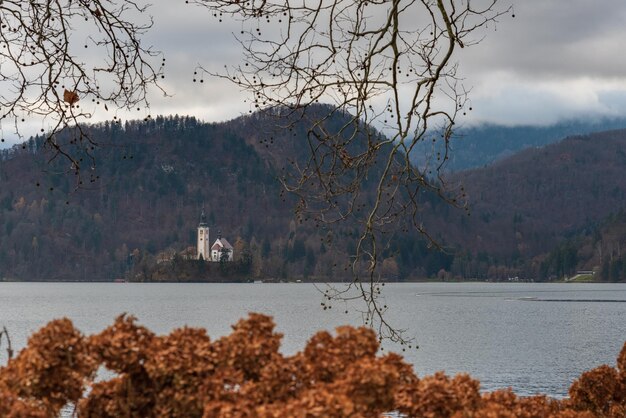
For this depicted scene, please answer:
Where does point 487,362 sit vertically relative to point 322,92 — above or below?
below

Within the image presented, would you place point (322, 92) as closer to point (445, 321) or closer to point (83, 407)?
point (83, 407)

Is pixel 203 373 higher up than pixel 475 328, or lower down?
higher up

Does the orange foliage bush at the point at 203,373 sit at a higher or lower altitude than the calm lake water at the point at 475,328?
higher

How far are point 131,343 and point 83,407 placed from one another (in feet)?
1.81

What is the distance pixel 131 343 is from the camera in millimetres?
5152

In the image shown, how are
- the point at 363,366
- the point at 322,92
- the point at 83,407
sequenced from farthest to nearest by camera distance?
the point at 322,92 → the point at 83,407 → the point at 363,366

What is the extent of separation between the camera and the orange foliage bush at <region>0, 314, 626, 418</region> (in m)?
4.79

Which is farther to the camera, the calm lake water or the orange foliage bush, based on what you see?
the calm lake water

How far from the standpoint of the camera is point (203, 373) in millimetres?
5004

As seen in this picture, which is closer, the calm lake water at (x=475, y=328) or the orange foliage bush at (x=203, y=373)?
the orange foliage bush at (x=203, y=373)

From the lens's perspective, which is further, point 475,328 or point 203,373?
point 475,328

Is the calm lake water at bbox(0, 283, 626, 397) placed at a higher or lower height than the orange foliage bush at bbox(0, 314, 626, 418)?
lower

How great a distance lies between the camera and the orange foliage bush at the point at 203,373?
479 cm

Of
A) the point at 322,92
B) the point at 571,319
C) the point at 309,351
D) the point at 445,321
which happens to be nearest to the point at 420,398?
the point at 309,351
